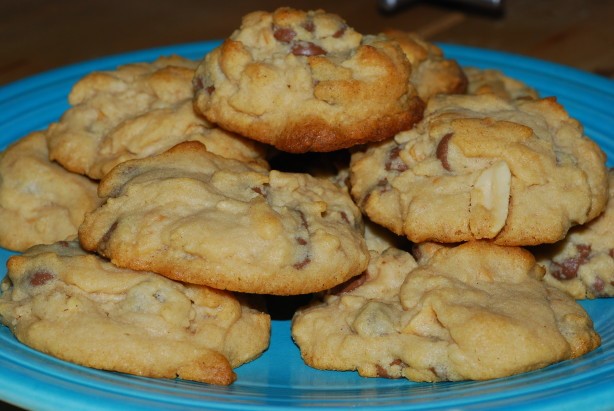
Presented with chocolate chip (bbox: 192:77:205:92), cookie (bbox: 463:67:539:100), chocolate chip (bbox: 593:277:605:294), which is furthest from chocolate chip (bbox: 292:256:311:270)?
cookie (bbox: 463:67:539:100)

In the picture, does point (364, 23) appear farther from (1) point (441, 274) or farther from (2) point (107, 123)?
(1) point (441, 274)

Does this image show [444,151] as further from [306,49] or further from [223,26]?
[223,26]

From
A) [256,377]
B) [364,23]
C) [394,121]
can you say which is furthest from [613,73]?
[256,377]

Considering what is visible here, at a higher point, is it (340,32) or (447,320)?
(340,32)

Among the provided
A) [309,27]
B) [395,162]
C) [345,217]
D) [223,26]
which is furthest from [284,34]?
[223,26]

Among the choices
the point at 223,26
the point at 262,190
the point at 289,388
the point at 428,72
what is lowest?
the point at 223,26

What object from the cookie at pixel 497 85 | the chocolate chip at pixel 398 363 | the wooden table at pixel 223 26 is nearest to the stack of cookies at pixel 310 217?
the chocolate chip at pixel 398 363

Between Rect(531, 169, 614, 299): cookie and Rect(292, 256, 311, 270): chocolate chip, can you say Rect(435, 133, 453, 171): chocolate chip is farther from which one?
Rect(292, 256, 311, 270): chocolate chip
